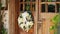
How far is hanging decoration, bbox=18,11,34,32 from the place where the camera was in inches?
180

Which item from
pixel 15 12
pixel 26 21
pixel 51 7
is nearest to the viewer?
pixel 51 7

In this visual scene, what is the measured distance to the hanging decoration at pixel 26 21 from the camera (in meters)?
4.57

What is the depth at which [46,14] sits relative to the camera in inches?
173

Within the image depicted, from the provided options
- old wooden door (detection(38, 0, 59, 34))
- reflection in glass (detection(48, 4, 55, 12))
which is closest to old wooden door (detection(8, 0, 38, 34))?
old wooden door (detection(38, 0, 59, 34))

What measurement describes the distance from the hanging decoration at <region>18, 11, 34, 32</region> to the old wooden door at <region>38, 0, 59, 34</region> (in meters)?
0.21

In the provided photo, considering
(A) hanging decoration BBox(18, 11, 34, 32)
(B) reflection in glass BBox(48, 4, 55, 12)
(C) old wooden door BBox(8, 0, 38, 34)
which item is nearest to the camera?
(B) reflection in glass BBox(48, 4, 55, 12)

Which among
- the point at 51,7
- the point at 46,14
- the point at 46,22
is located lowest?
the point at 46,22

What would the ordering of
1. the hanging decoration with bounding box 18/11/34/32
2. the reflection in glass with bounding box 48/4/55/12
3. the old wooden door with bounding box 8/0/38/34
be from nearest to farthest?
1. the reflection in glass with bounding box 48/4/55/12
2. the hanging decoration with bounding box 18/11/34/32
3. the old wooden door with bounding box 8/0/38/34

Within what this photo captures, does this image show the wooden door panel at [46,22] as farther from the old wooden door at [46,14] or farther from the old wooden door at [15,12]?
the old wooden door at [15,12]

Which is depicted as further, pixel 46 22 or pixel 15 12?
pixel 15 12

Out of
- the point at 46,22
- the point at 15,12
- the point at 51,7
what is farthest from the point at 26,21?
the point at 51,7

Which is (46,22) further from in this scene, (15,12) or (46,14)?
(15,12)

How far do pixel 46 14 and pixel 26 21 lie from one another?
491 mm

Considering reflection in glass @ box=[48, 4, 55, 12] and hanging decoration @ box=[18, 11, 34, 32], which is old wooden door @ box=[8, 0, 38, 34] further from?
reflection in glass @ box=[48, 4, 55, 12]
